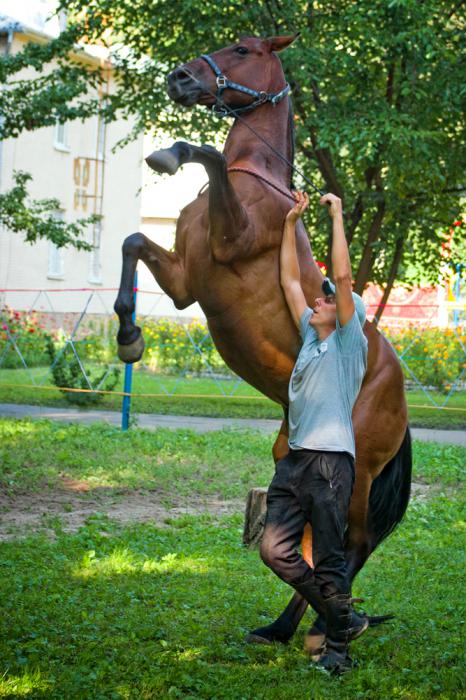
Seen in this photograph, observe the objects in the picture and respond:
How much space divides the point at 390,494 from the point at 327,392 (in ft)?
3.65

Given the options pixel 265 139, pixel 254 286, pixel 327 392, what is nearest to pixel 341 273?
pixel 327 392

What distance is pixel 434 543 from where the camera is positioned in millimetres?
7547

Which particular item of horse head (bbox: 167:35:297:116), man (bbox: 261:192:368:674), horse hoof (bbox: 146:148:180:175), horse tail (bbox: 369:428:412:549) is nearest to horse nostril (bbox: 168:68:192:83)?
horse head (bbox: 167:35:297:116)

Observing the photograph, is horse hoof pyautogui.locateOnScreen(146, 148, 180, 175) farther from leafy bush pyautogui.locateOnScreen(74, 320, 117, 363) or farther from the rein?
leafy bush pyautogui.locateOnScreen(74, 320, 117, 363)

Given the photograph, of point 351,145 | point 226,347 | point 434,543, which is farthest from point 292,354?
point 351,145

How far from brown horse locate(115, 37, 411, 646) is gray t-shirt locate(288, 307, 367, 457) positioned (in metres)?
0.46

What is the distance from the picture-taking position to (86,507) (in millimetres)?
8477

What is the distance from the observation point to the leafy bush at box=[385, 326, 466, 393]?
63.9ft

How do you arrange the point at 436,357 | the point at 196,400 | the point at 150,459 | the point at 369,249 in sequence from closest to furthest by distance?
the point at 150,459 → the point at 369,249 → the point at 196,400 → the point at 436,357

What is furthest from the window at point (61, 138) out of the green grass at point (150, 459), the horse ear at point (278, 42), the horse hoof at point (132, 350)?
the horse hoof at point (132, 350)

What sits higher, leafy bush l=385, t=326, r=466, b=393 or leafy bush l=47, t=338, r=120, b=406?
leafy bush l=385, t=326, r=466, b=393

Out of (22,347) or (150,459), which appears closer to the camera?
(150,459)

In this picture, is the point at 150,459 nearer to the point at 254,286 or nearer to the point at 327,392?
the point at 254,286

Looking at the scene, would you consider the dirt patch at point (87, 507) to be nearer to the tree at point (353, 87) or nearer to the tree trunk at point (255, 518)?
the tree trunk at point (255, 518)
